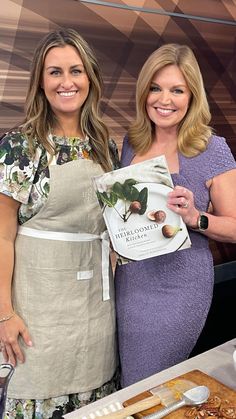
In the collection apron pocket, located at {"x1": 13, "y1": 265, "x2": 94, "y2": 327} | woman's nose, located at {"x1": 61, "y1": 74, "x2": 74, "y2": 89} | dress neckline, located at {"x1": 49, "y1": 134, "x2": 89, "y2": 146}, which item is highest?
woman's nose, located at {"x1": 61, "y1": 74, "x2": 74, "y2": 89}

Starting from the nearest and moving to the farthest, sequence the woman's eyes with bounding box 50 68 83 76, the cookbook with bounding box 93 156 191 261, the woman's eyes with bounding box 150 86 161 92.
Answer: the cookbook with bounding box 93 156 191 261 < the woman's eyes with bounding box 50 68 83 76 < the woman's eyes with bounding box 150 86 161 92

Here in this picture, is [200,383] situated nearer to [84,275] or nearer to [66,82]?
[84,275]

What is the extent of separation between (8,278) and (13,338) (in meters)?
0.18

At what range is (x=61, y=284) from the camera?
1.50 m

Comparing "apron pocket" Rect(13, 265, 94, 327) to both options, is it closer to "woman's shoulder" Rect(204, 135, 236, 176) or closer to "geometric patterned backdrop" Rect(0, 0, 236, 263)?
"woman's shoulder" Rect(204, 135, 236, 176)

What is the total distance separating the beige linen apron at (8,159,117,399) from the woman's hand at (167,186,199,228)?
0.80 ft

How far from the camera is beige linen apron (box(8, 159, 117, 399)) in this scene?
148cm

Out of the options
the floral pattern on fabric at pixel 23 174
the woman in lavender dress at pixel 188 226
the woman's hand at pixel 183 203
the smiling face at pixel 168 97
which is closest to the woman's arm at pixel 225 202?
the woman in lavender dress at pixel 188 226

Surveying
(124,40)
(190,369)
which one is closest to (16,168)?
(190,369)

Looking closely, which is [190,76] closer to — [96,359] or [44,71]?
[44,71]

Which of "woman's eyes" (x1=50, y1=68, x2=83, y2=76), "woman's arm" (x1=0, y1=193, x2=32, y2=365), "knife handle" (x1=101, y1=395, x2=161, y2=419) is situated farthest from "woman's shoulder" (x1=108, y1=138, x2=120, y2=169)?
"knife handle" (x1=101, y1=395, x2=161, y2=419)

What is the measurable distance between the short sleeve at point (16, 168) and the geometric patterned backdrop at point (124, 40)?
0.56 meters

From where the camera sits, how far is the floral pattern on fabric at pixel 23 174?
1.43 m

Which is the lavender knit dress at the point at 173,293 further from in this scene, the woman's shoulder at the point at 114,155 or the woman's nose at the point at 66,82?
the woman's nose at the point at 66,82
